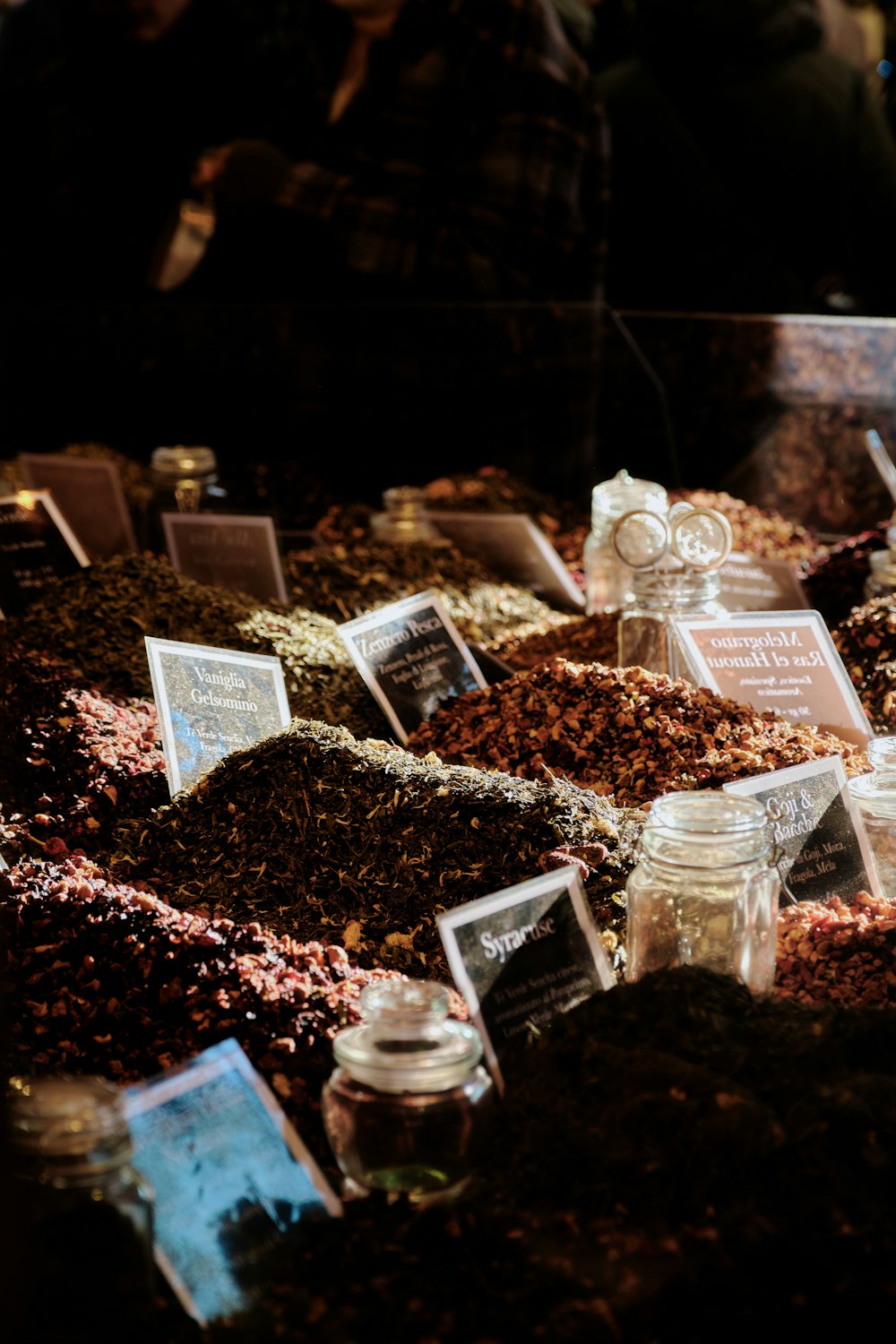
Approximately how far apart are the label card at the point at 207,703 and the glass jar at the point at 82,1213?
812 mm

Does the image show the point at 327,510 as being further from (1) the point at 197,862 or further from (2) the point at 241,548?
(1) the point at 197,862

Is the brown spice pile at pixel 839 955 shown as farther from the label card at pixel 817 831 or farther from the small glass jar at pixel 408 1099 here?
the small glass jar at pixel 408 1099

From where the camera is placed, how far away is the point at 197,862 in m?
1.55

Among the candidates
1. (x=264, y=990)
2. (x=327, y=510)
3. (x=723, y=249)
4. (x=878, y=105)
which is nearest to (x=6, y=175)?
(x=327, y=510)

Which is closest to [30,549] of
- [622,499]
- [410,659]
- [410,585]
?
[410,585]

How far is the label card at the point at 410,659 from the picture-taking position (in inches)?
78.1

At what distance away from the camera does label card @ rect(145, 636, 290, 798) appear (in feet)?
5.45

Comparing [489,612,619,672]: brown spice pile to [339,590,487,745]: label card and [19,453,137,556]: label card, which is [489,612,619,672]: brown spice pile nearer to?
Answer: [339,590,487,745]: label card

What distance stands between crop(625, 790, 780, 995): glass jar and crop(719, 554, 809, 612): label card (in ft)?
3.96

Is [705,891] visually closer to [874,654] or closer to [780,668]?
[780,668]

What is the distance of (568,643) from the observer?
7.66ft

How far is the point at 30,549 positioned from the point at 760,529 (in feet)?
5.04

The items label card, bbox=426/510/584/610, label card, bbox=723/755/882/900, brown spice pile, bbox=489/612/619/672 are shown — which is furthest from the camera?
→ label card, bbox=426/510/584/610

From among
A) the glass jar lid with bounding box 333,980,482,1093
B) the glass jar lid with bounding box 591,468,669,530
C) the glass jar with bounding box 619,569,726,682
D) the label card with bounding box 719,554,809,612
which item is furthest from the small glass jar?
the glass jar lid with bounding box 591,468,669,530
